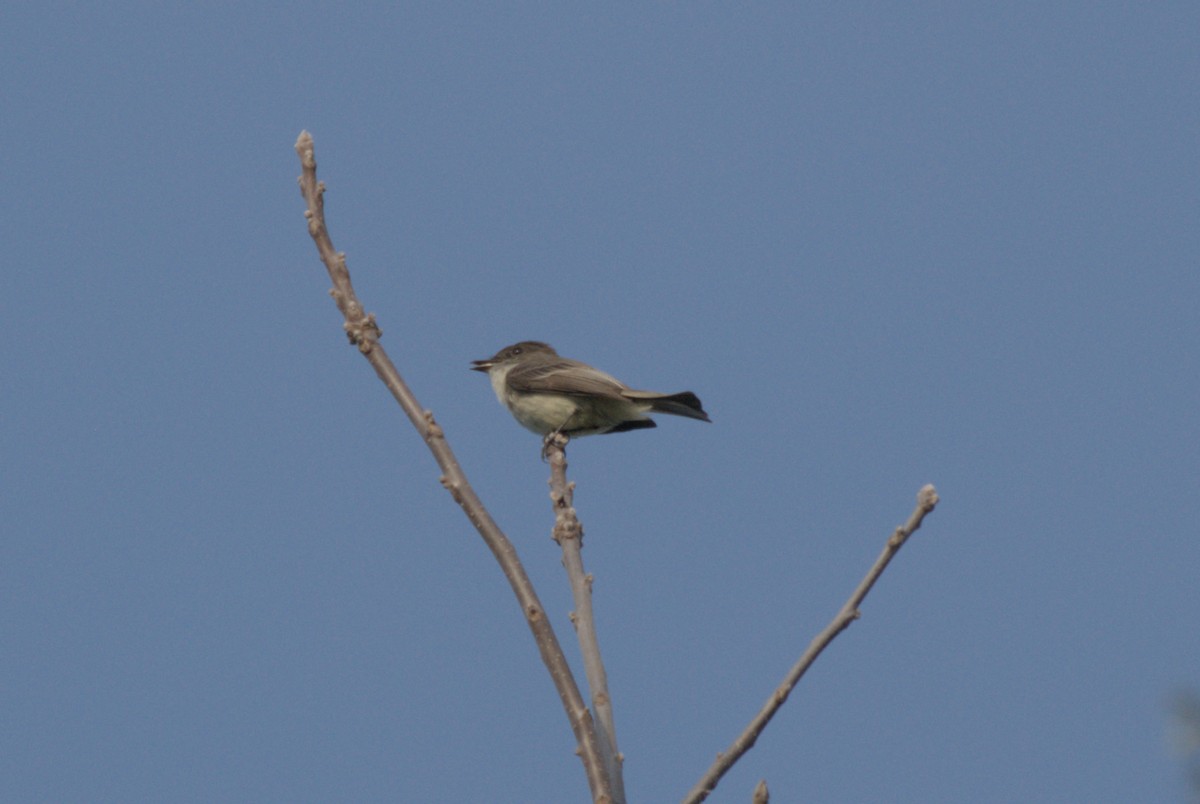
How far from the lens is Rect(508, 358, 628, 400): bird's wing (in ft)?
32.6

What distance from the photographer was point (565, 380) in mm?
10117

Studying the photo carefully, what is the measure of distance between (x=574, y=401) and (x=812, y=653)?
6843 millimetres

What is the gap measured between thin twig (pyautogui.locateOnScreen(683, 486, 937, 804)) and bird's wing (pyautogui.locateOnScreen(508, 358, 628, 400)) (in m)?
6.39

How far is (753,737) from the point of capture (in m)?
3.42

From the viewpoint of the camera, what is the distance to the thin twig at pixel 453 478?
3547 millimetres

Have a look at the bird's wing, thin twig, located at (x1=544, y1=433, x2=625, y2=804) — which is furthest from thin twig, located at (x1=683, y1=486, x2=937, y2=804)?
the bird's wing

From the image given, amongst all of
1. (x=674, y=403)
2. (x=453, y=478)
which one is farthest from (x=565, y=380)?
(x=453, y=478)

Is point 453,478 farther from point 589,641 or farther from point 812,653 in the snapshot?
point 812,653

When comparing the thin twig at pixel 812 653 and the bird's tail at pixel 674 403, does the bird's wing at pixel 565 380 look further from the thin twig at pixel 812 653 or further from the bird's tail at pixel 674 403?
the thin twig at pixel 812 653

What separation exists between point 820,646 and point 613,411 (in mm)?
6843

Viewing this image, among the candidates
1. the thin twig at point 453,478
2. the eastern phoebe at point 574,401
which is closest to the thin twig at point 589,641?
the thin twig at point 453,478

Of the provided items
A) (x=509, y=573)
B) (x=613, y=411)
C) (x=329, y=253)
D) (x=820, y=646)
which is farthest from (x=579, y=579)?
(x=613, y=411)

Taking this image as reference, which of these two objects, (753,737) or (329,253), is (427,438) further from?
(753,737)

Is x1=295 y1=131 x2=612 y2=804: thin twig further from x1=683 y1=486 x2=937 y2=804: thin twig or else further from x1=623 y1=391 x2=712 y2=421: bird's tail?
x1=623 y1=391 x2=712 y2=421: bird's tail
